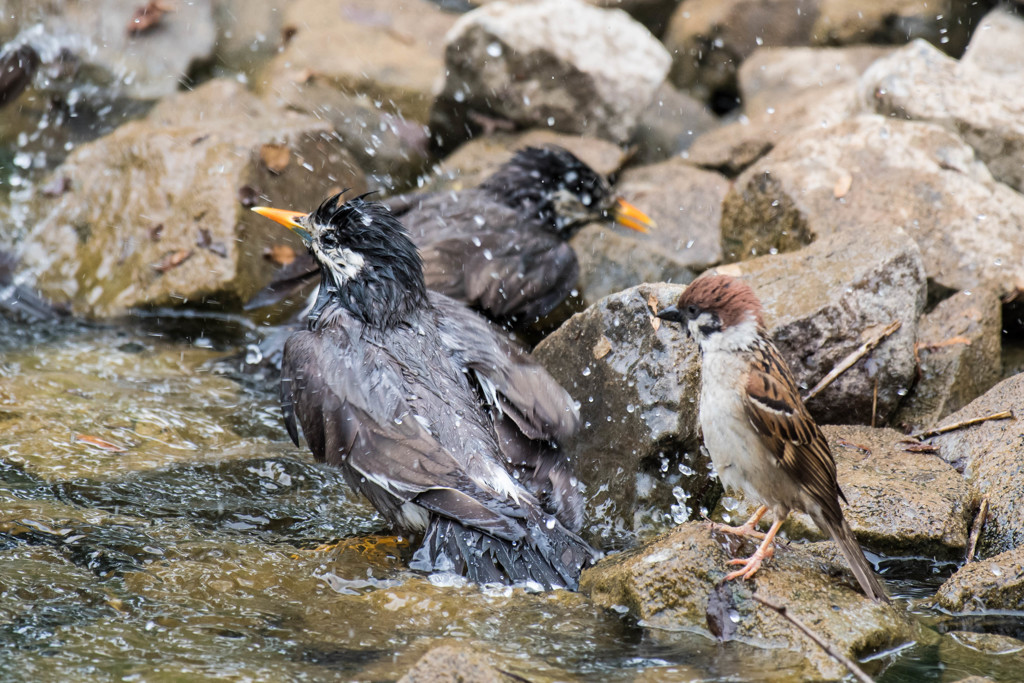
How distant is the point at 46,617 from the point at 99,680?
1.65 ft

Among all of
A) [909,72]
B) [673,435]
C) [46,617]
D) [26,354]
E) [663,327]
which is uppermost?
[909,72]

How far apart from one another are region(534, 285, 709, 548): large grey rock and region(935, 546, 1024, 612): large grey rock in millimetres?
1163

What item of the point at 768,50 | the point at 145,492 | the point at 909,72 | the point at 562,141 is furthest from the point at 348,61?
the point at 145,492

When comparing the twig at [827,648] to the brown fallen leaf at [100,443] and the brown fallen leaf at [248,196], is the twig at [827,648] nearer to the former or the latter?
the brown fallen leaf at [100,443]

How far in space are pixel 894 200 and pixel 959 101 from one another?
1.35 meters

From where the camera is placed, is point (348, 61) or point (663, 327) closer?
point (663, 327)

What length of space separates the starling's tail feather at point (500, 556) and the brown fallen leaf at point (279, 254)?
143 inches

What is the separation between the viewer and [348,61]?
9242 millimetres

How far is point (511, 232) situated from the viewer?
270 inches

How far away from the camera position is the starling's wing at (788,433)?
3738 millimetres

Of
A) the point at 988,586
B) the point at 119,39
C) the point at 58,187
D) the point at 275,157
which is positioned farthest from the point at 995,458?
the point at 119,39

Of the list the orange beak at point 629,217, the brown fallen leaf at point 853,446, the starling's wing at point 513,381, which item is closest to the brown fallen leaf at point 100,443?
the starling's wing at point 513,381

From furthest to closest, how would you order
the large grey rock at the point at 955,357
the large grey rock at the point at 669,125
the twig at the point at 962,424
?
the large grey rock at the point at 669,125, the large grey rock at the point at 955,357, the twig at the point at 962,424

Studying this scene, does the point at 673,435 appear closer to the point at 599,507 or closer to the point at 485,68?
the point at 599,507
